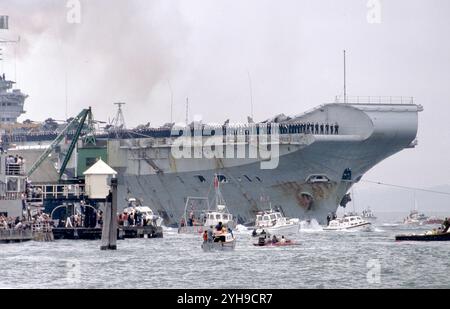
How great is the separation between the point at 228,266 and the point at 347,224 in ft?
204

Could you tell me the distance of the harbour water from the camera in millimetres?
65562

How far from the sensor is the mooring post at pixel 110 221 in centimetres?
8969

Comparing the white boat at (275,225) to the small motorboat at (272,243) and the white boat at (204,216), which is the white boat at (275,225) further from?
the small motorboat at (272,243)

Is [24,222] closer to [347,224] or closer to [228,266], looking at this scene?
[228,266]

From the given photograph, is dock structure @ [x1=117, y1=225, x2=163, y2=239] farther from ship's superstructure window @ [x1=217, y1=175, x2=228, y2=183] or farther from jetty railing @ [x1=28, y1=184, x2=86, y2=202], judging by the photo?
ship's superstructure window @ [x1=217, y1=175, x2=228, y2=183]

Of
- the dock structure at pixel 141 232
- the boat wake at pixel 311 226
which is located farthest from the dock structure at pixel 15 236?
the boat wake at pixel 311 226

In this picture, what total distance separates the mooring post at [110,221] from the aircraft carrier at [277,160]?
125ft

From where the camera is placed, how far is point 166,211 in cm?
15138

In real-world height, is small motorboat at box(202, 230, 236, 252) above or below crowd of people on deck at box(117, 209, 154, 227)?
below

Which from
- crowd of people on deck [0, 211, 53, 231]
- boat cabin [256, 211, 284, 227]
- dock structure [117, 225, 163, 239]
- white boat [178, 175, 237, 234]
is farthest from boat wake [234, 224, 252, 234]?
crowd of people on deck [0, 211, 53, 231]

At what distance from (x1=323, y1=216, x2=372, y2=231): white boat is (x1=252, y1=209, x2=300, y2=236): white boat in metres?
6.64
